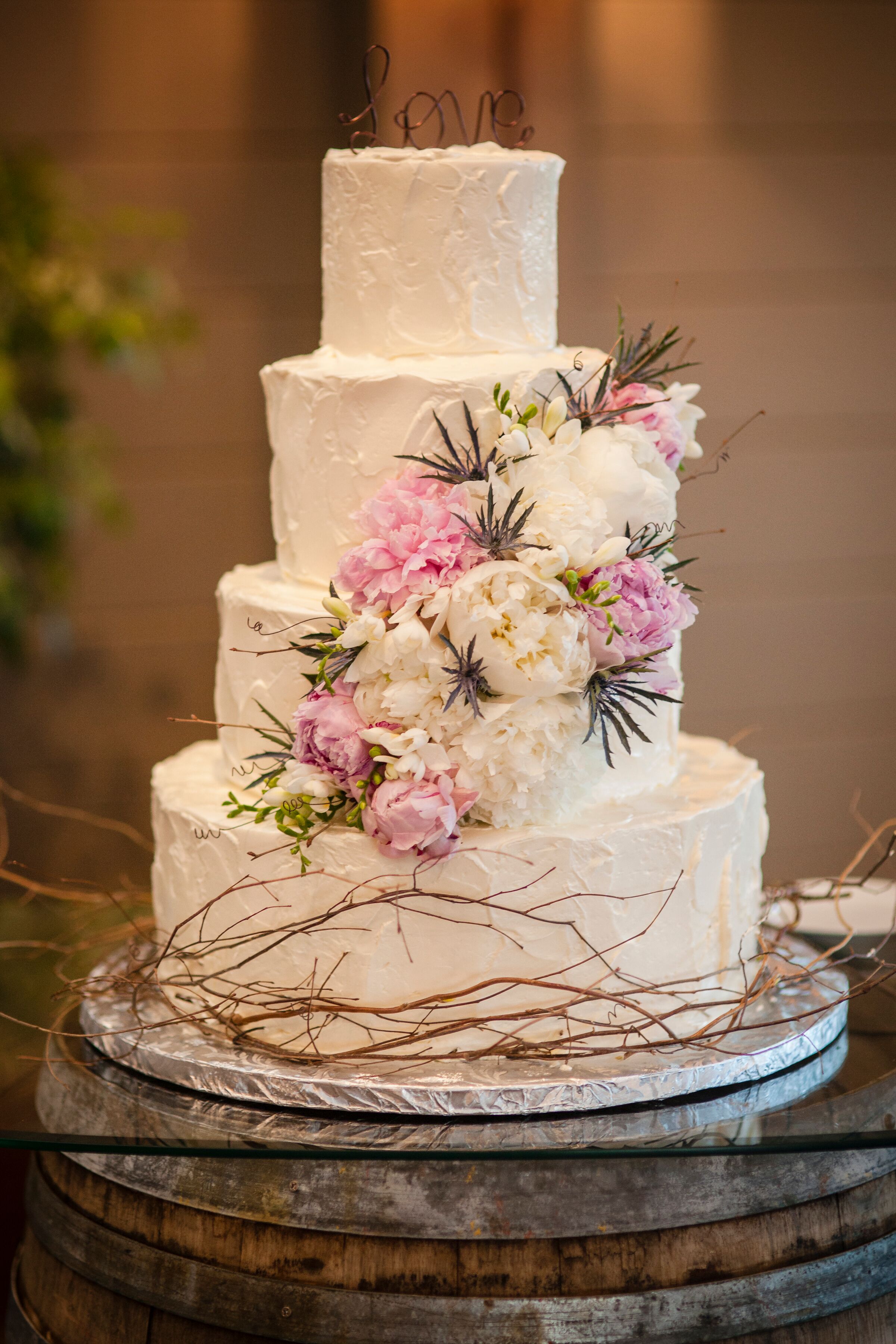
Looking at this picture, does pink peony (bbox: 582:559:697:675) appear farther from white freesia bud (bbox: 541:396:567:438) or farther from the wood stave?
the wood stave

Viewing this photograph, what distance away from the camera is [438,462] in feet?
4.81

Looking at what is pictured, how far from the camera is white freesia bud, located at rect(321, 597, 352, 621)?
4.64 ft

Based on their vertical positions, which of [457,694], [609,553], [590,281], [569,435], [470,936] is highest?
[590,281]

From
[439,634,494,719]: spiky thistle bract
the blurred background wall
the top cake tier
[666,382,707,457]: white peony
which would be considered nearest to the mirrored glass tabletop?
[439,634,494,719]: spiky thistle bract

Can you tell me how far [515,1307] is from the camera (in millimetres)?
1224

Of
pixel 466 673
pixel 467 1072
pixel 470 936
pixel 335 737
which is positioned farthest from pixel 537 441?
pixel 467 1072

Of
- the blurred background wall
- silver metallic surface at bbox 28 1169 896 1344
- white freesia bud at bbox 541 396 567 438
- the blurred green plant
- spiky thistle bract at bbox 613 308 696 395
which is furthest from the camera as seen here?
the blurred background wall

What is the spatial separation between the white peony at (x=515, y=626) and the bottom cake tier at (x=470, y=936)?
19cm

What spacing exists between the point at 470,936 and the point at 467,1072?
0.14m

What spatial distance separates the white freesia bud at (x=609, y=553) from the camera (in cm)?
136

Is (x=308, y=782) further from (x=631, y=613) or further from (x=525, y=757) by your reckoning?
(x=631, y=613)

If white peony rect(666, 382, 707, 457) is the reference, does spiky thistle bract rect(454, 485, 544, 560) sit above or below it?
below

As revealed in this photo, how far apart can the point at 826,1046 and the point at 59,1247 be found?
84 centimetres

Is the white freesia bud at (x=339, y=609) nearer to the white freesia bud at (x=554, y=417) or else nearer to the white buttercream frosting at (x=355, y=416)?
the white buttercream frosting at (x=355, y=416)
